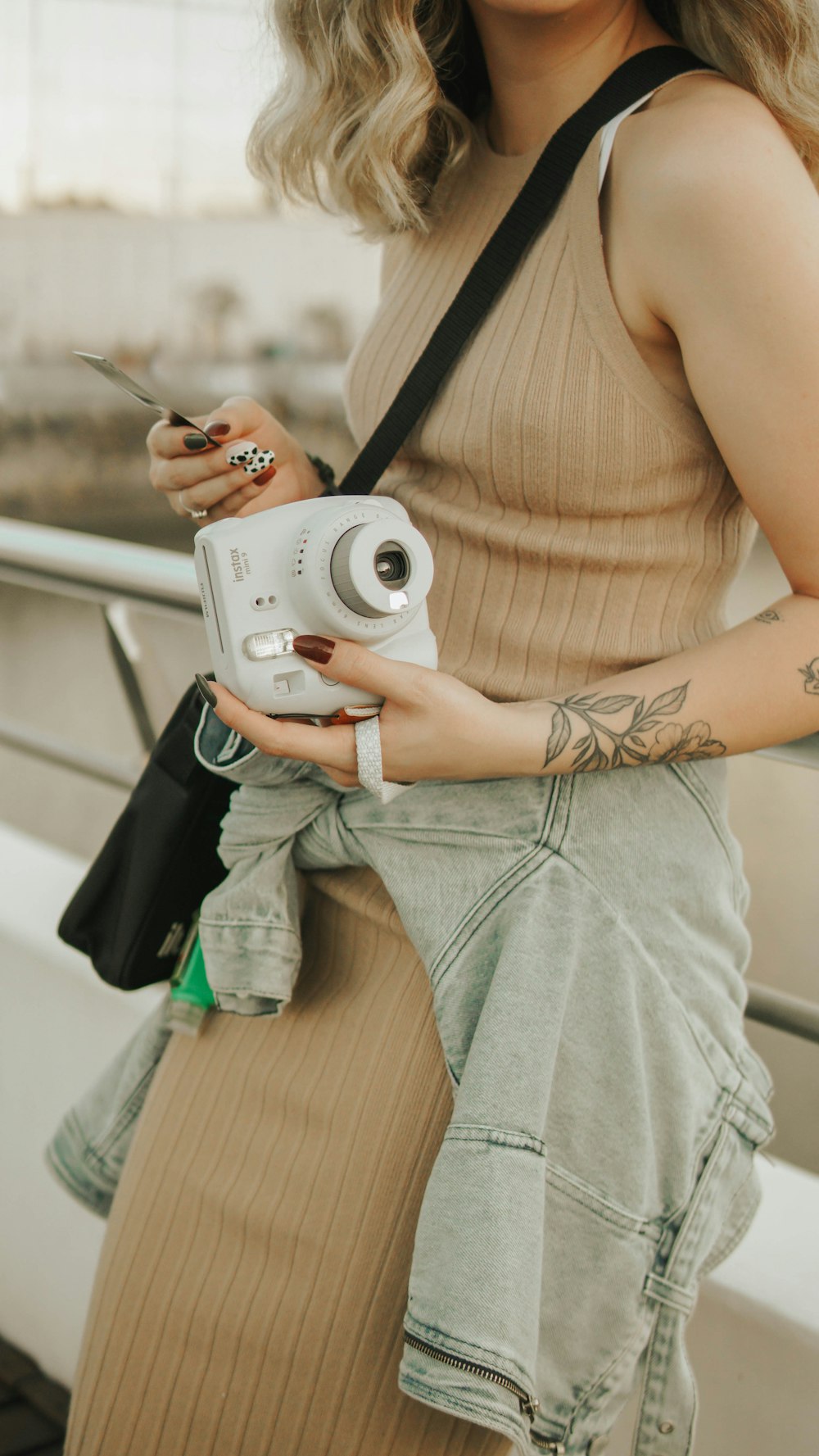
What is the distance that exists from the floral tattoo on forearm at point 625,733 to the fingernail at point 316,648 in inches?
5.9

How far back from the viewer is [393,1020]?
0.77m

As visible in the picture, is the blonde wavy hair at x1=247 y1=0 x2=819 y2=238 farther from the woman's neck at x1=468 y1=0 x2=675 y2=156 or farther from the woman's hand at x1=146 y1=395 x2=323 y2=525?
the woman's hand at x1=146 y1=395 x2=323 y2=525

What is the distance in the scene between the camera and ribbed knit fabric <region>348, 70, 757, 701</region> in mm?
689

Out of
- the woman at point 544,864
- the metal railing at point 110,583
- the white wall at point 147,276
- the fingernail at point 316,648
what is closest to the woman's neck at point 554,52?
the woman at point 544,864

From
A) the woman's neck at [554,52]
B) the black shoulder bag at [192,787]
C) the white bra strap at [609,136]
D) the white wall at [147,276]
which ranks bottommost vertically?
the white wall at [147,276]

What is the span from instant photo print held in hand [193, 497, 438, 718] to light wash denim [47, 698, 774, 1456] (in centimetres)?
10

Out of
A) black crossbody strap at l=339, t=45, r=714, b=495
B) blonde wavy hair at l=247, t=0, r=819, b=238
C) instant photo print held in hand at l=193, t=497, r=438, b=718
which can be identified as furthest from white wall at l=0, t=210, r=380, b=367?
instant photo print held in hand at l=193, t=497, r=438, b=718

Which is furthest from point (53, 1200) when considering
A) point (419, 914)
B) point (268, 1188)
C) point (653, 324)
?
point (653, 324)

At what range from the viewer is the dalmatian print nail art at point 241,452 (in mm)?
830

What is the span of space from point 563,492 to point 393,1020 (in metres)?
0.38

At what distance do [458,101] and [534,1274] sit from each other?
0.89 meters

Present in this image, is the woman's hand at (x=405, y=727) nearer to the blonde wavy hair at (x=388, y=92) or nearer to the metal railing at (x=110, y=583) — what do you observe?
the blonde wavy hair at (x=388, y=92)

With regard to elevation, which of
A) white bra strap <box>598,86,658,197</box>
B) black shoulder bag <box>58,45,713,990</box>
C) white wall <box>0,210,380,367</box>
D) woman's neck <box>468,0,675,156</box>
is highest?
woman's neck <box>468,0,675,156</box>

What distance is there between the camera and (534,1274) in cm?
64
